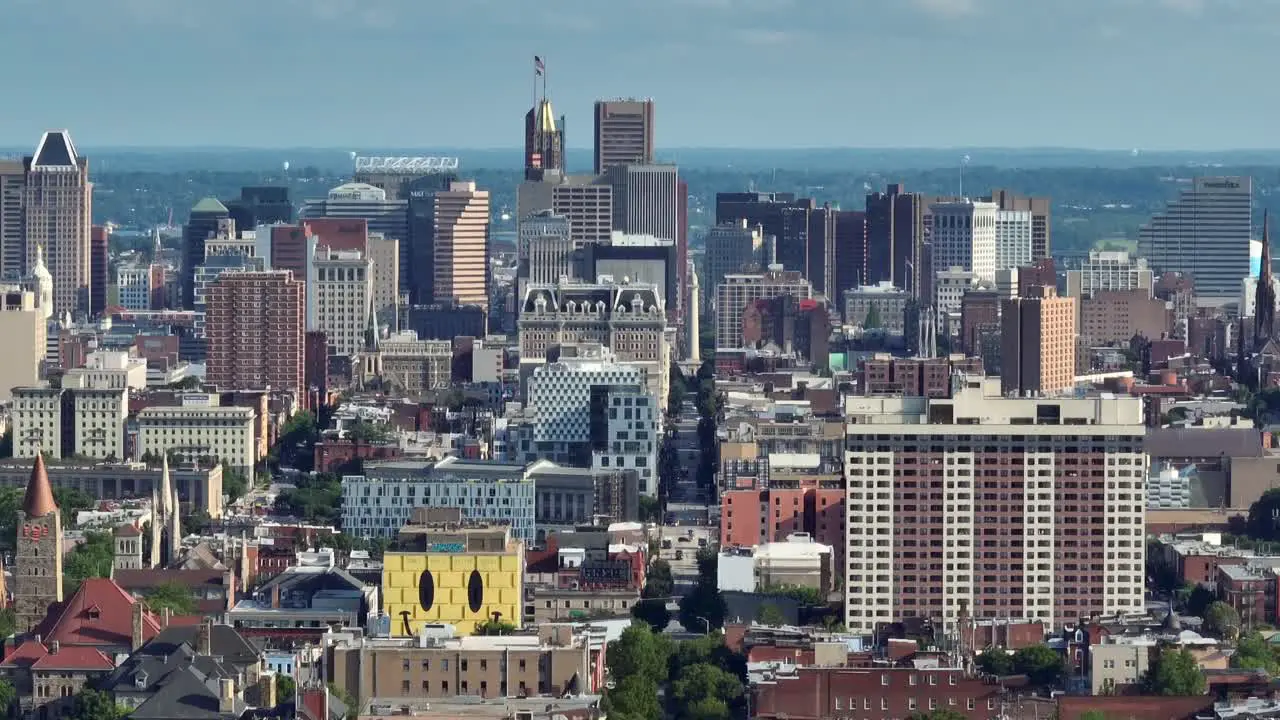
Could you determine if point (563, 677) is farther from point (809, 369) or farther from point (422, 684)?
point (809, 369)

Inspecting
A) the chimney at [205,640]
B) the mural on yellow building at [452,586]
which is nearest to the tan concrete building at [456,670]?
the chimney at [205,640]

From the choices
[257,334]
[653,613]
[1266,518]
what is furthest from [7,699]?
[257,334]

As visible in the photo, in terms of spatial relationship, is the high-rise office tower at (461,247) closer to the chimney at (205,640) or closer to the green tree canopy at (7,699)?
the green tree canopy at (7,699)

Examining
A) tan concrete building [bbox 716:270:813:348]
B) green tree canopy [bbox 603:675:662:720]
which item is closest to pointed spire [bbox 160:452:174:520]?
green tree canopy [bbox 603:675:662:720]

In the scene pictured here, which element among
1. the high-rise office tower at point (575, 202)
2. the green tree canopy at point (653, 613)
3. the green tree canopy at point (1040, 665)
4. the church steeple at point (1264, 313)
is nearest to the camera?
the green tree canopy at point (1040, 665)

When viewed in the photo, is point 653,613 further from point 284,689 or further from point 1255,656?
point 284,689
